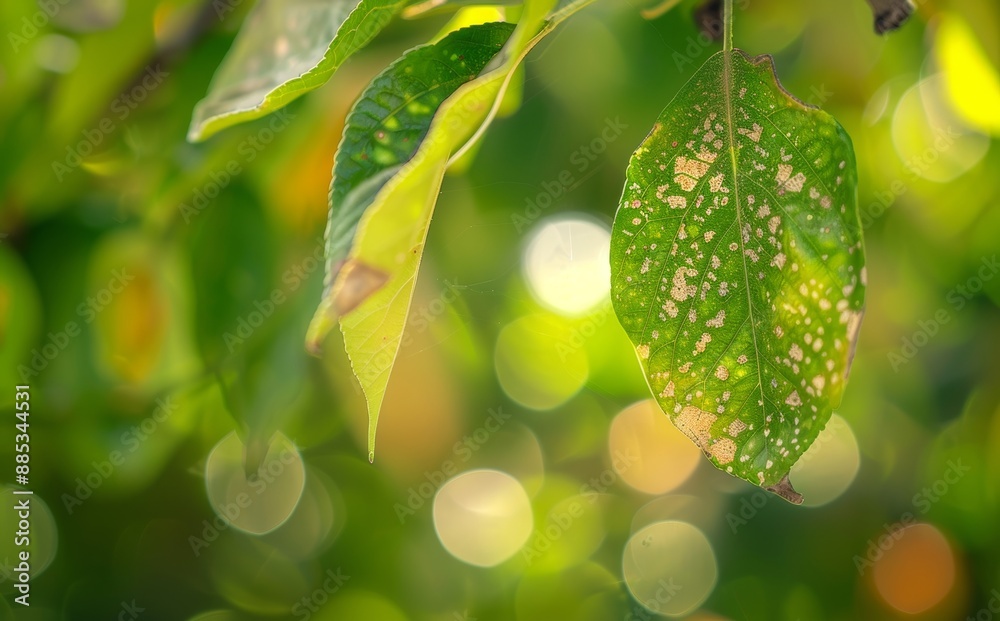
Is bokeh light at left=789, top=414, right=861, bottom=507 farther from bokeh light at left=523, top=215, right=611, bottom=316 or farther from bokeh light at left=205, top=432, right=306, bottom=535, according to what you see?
bokeh light at left=205, top=432, right=306, bottom=535

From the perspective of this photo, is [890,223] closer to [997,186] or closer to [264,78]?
[997,186]

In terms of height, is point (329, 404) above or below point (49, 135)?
below

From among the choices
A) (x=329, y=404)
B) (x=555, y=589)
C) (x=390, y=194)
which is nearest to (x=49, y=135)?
(x=329, y=404)
